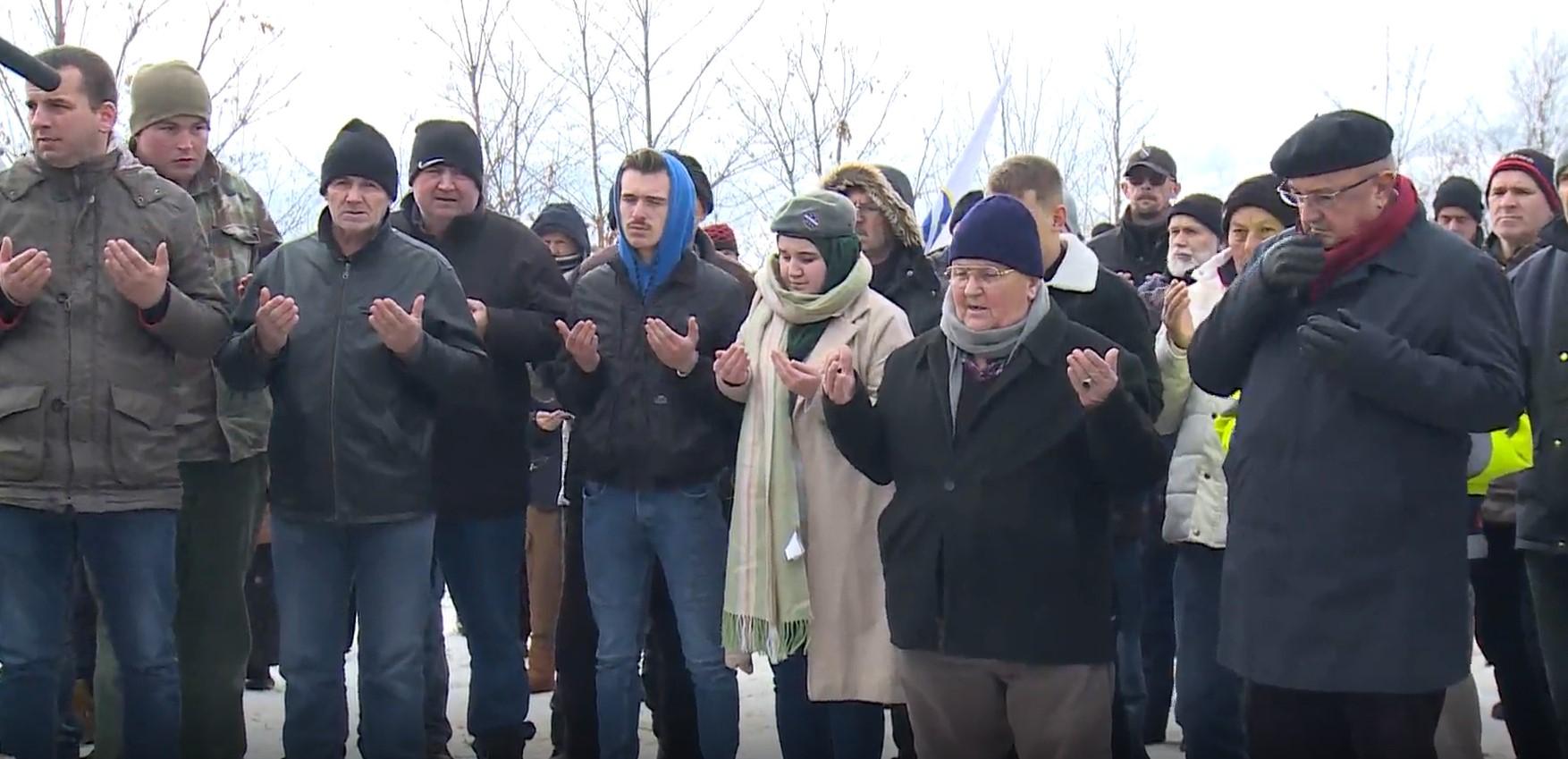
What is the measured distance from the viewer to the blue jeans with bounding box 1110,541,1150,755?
502 cm

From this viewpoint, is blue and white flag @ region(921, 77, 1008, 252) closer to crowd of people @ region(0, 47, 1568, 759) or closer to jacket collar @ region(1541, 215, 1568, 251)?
crowd of people @ region(0, 47, 1568, 759)

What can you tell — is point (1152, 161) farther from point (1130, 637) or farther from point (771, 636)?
point (771, 636)

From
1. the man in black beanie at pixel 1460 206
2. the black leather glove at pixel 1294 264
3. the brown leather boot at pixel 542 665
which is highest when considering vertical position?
the man in black beanie at pixel 1460 206

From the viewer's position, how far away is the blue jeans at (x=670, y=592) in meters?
4.66

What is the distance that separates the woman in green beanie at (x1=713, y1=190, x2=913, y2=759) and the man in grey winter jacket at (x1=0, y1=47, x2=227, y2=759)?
5.57ft

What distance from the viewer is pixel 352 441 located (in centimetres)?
440

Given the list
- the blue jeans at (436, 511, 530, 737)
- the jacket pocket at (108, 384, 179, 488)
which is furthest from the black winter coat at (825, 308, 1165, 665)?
the jacket pocket at (108, 384, 179, 488)

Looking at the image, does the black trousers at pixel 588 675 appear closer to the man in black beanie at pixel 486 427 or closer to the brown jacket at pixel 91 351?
the man in black beanie at pixel 486 427

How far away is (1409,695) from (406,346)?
2.88 meters

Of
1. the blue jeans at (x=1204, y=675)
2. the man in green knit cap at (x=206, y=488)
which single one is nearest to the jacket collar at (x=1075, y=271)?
the blue jeans at (x=1204, y=675)

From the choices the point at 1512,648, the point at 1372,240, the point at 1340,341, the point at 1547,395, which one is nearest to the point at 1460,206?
the point at 1512,648

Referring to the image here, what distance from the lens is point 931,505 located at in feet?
12.7

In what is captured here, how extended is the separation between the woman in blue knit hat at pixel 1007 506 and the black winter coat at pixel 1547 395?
4.15 feet

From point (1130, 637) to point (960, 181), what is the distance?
221cm
